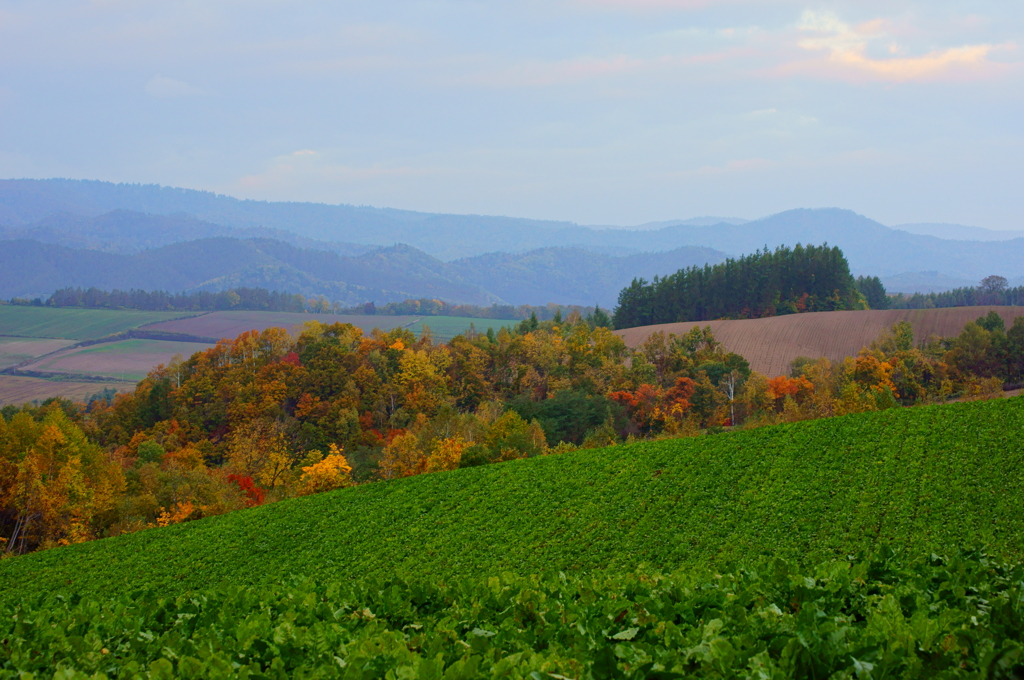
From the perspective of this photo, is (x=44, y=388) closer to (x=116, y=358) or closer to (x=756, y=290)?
(x=116, y=358)

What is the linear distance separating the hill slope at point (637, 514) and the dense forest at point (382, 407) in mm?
10472

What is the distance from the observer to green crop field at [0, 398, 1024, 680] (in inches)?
268

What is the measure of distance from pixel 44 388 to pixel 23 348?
147 ft

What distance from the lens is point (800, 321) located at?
9375cm

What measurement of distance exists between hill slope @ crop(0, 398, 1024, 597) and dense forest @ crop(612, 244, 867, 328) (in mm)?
84337

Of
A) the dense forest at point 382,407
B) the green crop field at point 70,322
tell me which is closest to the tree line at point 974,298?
the dense forest at point 382,407

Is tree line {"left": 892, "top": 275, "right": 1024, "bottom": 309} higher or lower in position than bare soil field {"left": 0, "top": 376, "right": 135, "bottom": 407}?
higher

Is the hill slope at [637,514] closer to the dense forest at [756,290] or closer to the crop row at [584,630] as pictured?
the crop row at [584,630]

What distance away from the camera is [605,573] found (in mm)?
19125

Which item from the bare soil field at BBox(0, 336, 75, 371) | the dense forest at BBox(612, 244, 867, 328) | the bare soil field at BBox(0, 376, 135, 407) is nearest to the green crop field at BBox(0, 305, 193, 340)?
the bare soil field at BBox(0, 336, 75, 371)

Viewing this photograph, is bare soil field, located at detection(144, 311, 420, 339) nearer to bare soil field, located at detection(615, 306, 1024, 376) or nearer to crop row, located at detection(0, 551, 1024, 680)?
bare soil field, located at detection(615, 306, 1024, 376)

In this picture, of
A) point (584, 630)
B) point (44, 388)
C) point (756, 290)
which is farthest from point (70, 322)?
point (584, 630)

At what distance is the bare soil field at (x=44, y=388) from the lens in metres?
121

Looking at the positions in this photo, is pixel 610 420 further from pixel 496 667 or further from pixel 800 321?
pixel 496 667
